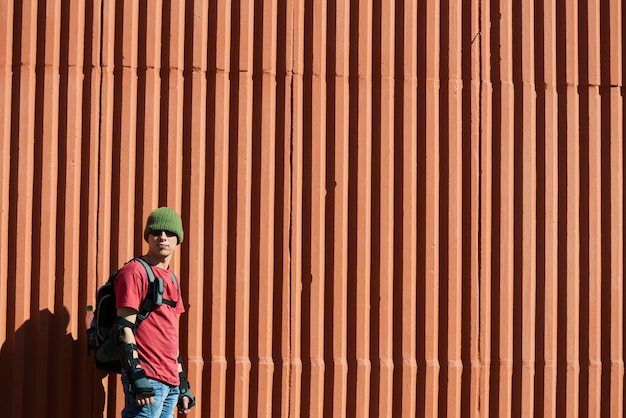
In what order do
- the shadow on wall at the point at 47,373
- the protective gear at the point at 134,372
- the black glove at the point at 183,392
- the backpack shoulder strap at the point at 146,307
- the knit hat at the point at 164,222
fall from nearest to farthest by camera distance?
1. the protective gear at the point at 134,372
2. the backpack shoulder strap at the point at 146,307
3. the knit hat at the point at 164,222
4. the black glove at the point at 183,392
5. the shadow on wall at the point at 47,373

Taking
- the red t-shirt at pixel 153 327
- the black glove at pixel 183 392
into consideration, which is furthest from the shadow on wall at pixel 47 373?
the red t-shirt at pixel 153 327

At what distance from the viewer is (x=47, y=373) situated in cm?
728

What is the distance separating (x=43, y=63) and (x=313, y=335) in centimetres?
263

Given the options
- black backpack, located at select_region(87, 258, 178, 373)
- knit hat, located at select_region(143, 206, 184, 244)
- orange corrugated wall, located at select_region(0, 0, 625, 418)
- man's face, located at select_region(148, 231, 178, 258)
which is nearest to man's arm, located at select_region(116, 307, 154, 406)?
black backpack, located at select_region(87, 258, 178, 373)

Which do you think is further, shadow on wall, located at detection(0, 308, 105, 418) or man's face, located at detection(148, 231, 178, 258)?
shadow on wall, located at detection(0, 308, 105, 418)

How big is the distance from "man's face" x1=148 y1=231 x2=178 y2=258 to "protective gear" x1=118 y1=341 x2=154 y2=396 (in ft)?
2.13

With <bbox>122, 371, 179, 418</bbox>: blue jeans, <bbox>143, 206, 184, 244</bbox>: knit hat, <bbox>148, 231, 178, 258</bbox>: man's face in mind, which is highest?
<bbox>143, 206, 184, 244</bbox>: knit hat

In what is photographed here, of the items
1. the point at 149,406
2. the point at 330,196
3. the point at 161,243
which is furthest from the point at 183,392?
the point at 330,196

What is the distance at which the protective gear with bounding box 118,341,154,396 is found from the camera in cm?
633

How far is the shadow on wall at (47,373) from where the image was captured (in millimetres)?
7246

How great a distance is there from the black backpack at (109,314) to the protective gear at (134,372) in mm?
226

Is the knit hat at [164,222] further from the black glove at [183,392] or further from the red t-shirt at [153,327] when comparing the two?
the black glove at [183,392]

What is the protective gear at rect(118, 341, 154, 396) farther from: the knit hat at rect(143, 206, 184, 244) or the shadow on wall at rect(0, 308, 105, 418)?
the shadow on wall at rect(0, 308, 105, 418)

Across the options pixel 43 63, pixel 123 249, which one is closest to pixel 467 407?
pixel 123 249
